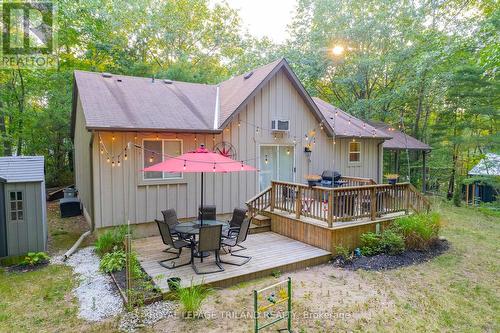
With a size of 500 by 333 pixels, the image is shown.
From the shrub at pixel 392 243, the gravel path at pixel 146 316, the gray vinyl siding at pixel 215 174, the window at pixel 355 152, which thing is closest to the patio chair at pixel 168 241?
the gravel path at pixel 146 316

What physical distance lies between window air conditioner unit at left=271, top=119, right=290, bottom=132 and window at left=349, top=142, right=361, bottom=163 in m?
3.32

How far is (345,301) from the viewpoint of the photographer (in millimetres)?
4637

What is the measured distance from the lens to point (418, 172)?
1777 centimetres

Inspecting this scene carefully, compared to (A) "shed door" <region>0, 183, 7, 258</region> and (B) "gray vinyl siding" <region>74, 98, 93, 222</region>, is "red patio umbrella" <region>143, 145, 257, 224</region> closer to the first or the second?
(B) "gray vinyl siding" <region>74, 98, 93, 222</region>

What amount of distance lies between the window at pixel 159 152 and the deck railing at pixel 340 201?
8.25ft

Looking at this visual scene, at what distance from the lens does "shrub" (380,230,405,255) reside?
665cm

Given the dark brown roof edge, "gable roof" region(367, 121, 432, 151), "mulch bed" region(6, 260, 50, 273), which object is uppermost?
the dark brown roof edge

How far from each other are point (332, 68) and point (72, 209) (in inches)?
646

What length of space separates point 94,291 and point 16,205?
2.70m

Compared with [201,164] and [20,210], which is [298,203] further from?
[20,210]

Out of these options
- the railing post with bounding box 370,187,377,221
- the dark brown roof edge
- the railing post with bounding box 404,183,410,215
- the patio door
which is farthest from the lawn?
the dark brown roof edge

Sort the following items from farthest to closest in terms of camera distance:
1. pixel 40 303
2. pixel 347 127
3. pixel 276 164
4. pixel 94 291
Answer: pixel 347 127, pixel 276 164, pixel 94 291, pixel 40 303

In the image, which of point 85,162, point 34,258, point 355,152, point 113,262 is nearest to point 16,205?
point 34,258

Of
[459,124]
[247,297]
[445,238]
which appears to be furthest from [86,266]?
[459,124]
